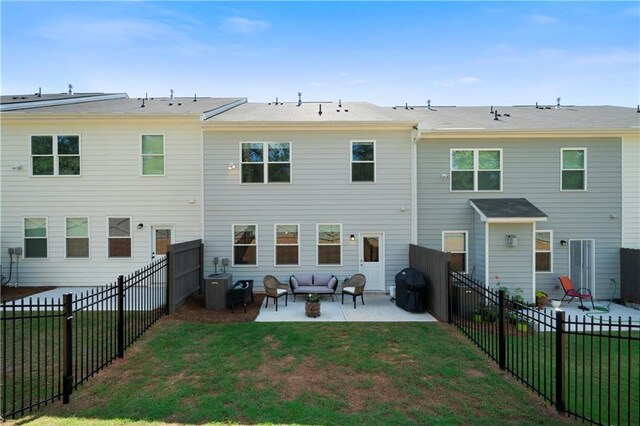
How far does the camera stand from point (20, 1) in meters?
9.66

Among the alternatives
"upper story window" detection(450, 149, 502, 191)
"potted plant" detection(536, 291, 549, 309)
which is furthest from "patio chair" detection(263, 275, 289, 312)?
"potted plant" detection(536, 291, 549, 309)

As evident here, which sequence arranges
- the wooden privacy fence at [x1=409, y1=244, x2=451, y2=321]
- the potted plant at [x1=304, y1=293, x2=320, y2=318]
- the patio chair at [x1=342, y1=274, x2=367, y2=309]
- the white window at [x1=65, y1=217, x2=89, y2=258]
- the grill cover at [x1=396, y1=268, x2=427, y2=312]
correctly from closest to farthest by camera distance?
1. the wooden privacy fence at [x1=409, y1=244, x2=451, y2=321]
2. the potted plant at [x1=304, y1=293, x2=320, y2=318]
3. the grill cover at [x1=396, y1=268, x2=427, y2=312]
4. the patio chair at [x1=342, y1=274, x2=367, y2=309]
5. the white window at [x1=65, y1=217, x2=89, y2=258]

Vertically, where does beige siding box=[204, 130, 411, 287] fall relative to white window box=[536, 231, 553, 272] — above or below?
above

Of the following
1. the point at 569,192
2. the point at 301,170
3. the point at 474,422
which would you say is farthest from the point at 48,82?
the point at 569,192

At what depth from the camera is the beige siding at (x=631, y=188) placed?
35.7 feet

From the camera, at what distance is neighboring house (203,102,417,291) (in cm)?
1093

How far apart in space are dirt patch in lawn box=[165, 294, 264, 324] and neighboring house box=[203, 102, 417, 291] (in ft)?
6.28

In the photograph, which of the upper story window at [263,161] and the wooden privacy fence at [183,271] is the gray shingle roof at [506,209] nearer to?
the upper story window at [263,161]

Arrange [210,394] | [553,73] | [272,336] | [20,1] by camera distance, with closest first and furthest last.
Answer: [210,394] → [272,336] → [20,1] → [553,73]

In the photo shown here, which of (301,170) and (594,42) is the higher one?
(594,42)

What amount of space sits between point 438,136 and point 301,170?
5081mm

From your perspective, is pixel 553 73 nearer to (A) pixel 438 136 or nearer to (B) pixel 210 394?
(A) pixel 438 136

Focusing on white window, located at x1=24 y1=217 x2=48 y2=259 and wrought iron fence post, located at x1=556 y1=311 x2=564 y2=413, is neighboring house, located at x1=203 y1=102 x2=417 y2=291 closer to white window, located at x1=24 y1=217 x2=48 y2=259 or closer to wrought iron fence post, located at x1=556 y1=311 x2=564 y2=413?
white window, located at x1=24 y1=217 x2=48 y2=259

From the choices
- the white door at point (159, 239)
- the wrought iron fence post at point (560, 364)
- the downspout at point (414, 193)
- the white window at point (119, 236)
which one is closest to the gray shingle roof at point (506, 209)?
the downspout at point (414, 193)
